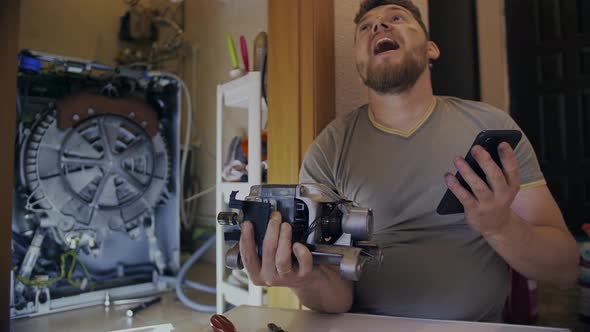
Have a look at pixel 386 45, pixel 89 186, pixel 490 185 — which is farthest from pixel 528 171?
pixel 89 186

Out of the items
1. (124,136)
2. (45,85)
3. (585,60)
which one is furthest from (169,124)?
(585,60)

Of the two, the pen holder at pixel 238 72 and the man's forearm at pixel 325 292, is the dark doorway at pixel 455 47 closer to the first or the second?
the pen holder at pixel 238 72

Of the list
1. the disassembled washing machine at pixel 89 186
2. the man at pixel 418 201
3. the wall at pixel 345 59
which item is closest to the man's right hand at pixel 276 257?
the man at pixel 418 201

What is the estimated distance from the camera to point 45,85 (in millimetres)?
1563

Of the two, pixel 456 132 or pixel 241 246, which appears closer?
pixel 241 246

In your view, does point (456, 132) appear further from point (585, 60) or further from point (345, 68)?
point (585, 60)

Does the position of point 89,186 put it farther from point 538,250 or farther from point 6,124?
point 538,250

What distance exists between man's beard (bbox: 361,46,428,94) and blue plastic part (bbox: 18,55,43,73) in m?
1.46

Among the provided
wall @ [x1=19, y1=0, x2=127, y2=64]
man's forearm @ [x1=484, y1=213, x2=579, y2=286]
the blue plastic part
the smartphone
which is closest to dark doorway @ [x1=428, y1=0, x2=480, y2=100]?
man's forearm @ [x1=484, y1=213, x2=579, y2=286]

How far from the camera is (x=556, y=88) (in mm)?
2021

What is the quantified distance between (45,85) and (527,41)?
255cm

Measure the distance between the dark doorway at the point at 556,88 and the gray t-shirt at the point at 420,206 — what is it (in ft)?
5.31

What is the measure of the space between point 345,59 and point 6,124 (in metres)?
0.98

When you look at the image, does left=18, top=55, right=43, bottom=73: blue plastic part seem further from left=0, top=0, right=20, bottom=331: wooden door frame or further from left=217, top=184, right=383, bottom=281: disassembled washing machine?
left=217, top=184, right=383, bottom=281: disassembled washing machine
